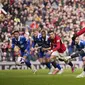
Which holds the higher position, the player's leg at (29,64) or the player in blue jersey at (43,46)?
the player in blue jersey at (43,46)

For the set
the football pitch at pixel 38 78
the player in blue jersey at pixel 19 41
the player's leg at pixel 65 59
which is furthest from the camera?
the player in blue jersey at pixel 19 41

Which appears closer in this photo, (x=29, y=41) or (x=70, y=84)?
(x=70, y=84)

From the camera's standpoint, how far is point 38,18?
6.82 m

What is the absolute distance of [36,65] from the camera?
6645 millimetres

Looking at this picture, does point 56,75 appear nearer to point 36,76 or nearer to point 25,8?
point 36,76

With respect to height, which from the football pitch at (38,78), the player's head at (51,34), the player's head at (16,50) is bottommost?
the football pitch at (38,78)

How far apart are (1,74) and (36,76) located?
1.38 ft

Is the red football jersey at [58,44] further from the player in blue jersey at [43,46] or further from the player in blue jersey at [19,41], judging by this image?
the player in blue jersey at [19,41]

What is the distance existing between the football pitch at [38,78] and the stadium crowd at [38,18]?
0.24m

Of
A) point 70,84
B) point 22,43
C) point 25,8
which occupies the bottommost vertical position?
point 70,84

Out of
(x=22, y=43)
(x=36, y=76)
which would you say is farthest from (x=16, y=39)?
(x=36, y=76)

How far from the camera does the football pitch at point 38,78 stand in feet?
20.8

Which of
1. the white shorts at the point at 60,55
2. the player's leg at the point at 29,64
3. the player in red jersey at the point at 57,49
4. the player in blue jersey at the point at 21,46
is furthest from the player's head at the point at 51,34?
the player's leg at the point at 29,64

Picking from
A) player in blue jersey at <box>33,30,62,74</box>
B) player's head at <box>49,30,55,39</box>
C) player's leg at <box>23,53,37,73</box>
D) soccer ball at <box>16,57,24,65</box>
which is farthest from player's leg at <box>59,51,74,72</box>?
soccer ball at <box>16,57,24,65</box>
